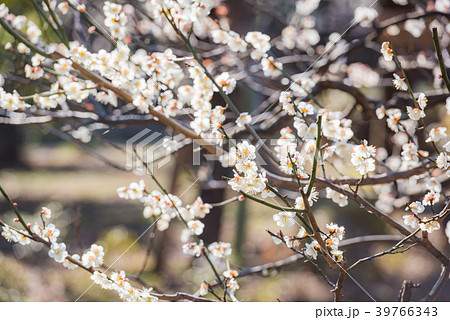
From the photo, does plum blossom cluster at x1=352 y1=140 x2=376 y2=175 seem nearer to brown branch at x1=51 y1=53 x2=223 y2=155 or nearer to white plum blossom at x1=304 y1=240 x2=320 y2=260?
white plum blossom at x1=304 y1=240 x2=320 y2=260

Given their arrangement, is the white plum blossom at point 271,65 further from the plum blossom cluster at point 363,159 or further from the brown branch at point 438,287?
the brown branch at point 438,287

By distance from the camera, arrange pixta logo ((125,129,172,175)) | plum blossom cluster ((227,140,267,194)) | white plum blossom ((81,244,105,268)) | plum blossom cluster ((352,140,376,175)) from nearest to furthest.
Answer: plum blossom cluster ((227,140,267,194)) < plum blossom cluster ((352,140,376,175)) < white plum blossom ((81,244,105,268)) < pixta logo ((125,129,172,175))

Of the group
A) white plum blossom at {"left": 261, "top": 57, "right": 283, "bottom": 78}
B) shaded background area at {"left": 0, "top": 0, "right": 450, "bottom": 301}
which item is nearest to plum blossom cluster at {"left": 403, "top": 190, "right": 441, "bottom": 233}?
white plum blossom at {"left": 261, "top": 57, "right": 283, "bottom": 78}

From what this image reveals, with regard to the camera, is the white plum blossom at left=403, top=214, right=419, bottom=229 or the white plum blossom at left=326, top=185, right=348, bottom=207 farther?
the white plum blossom at left=326, top=185, right=348, bottom=207

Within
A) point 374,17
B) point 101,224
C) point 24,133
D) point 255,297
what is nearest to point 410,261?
point 255,297

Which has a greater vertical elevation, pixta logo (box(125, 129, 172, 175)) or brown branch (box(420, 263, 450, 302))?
pixta logo (box(125, 129, 172, 175))

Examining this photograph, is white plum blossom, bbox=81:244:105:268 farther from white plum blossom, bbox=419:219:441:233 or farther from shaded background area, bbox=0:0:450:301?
shaded background area, bbox=0:0:450:301

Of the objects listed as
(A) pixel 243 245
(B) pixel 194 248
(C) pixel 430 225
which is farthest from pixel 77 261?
(A) pixel 243 245

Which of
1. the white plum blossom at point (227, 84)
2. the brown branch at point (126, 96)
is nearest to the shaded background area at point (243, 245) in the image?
the brown branch at point (126, 96)

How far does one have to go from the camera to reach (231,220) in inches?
238

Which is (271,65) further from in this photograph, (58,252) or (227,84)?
(58,252)

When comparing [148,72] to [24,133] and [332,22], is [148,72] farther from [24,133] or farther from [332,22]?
[24,133]

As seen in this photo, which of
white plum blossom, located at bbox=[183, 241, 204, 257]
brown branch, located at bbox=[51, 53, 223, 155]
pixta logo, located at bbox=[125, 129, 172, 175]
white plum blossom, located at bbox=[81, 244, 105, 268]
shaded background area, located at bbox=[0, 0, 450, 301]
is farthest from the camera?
shaded background area, located at bbox=[0, 0, 450, 301]

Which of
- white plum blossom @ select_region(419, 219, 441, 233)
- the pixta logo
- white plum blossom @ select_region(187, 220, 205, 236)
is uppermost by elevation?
the pixta logo
